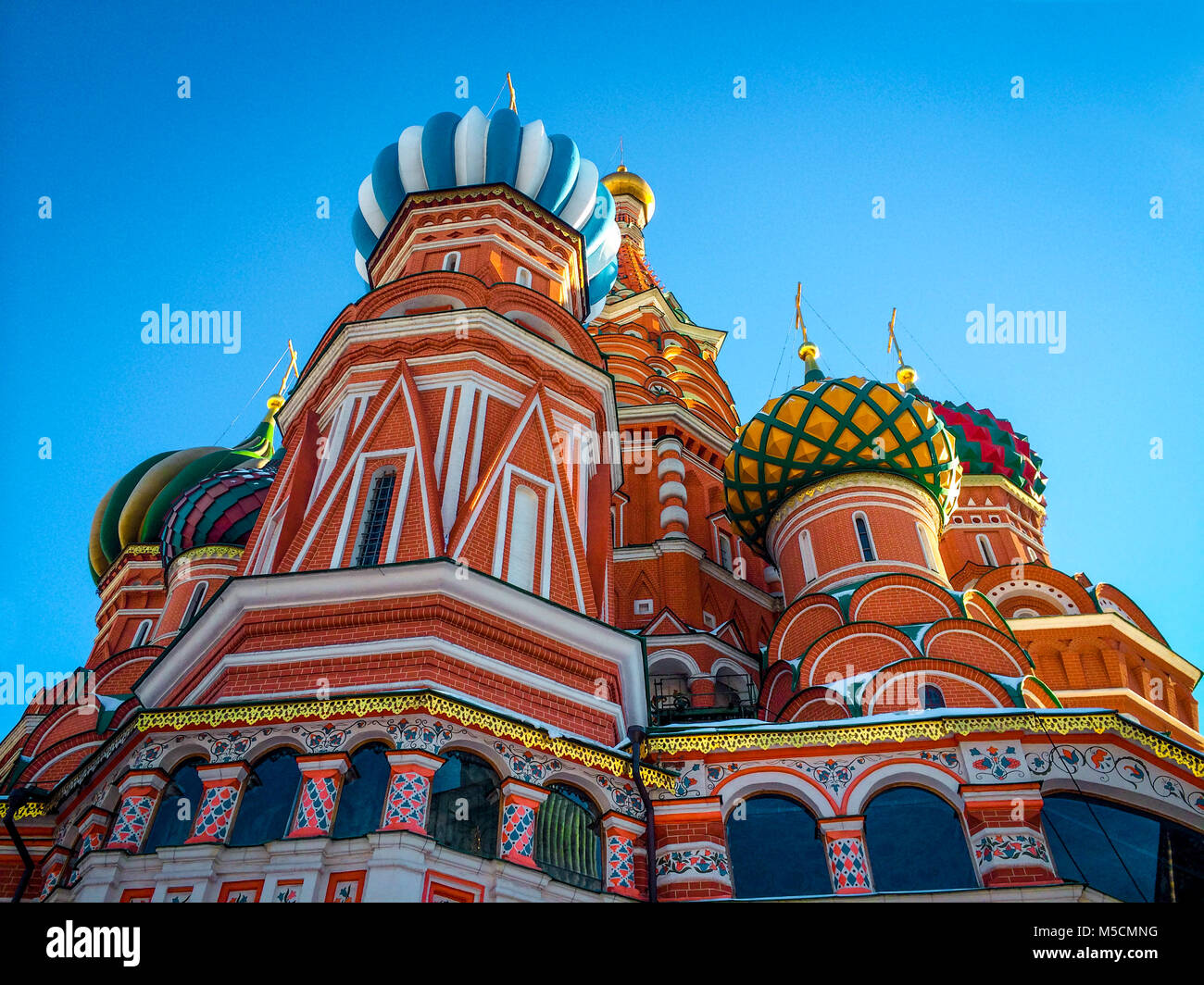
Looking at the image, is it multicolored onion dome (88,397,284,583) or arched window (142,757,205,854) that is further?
multicolored onion dome (88,397,284,583)

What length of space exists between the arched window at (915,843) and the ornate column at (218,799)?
181 inches

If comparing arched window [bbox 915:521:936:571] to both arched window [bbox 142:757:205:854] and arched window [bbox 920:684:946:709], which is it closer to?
arched window [bbox 920:684:946:709]

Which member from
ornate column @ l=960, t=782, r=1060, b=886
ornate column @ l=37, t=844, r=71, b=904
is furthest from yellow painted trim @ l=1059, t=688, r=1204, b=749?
ornate column @ l=37, t=844, r=71, b=904

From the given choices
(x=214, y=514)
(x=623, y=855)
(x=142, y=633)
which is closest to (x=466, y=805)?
(x=623, y=855)

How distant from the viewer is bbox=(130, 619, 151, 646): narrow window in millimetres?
19406

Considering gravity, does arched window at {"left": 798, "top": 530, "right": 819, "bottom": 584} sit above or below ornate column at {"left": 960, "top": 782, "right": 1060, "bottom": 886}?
above

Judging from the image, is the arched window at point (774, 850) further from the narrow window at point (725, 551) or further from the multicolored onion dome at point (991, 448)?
the multicolored onion dome at point (991, 448)

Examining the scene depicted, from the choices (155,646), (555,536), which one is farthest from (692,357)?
(555,536)

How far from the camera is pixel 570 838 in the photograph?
826 centimetres

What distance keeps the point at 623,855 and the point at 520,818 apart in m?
0.85

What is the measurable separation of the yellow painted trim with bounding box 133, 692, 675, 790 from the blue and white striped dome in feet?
29.3

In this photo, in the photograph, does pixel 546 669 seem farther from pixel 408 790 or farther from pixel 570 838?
pixel 408 790

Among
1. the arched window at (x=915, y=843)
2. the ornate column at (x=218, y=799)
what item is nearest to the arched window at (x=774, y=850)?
the arched window at (x=915, y=843)
